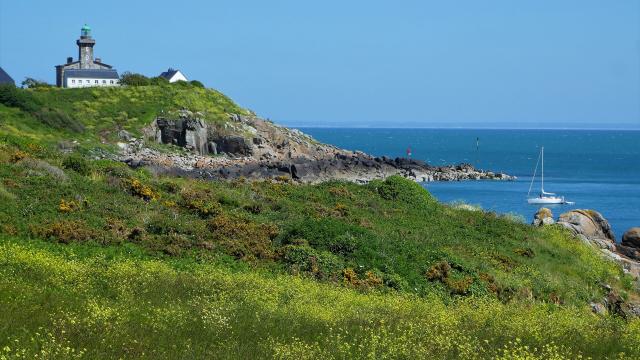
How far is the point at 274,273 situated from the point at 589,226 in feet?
96.7

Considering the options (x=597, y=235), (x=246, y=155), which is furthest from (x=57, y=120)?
(x=597, y=235)

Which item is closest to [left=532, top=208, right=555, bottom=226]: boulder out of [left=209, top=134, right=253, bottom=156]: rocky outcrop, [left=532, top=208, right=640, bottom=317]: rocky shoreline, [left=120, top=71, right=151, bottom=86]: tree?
[left=532, top=208, right=640, bottom=317]: rocky shoreline

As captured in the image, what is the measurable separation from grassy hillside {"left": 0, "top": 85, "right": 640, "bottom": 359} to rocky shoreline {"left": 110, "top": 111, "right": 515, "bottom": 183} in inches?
1426

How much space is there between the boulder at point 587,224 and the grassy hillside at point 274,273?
7.35 meters

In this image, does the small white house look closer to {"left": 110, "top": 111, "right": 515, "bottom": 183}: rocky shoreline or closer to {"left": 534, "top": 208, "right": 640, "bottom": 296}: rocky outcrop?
{"left": 110, "top": 111, "right": 515, "bottom": 183}: rocky shoreline

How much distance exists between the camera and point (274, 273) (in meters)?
26.8

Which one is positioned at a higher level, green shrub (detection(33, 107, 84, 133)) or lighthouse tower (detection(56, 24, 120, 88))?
lighthouse tower (detection(56, 24, 120, 88))

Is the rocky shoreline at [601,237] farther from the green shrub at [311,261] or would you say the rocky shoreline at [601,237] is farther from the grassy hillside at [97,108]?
the grassy hillside at [97,108]

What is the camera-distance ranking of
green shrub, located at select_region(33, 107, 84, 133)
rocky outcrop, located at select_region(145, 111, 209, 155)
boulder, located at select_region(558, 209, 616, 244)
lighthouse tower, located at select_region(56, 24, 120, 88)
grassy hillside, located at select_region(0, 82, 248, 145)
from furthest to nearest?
lighthouse tower, located at select_region(56, 24, 120, 88) → rocky outcrop, located at select_region(145, 111, 209, 155) → green shrub, located at select_region(33, 107, 84, 133) → grassy hillside, located at select_region(0, 82, 248, 145) → boulder, located at select_region(558, 209, 616, 244)

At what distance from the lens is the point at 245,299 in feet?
67.3

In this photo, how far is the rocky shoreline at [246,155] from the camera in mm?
83312

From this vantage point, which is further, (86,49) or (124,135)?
(86,49)

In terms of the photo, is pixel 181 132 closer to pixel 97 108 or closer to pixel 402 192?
pixel 97 108

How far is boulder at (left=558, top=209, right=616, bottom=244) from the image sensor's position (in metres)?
49.1
